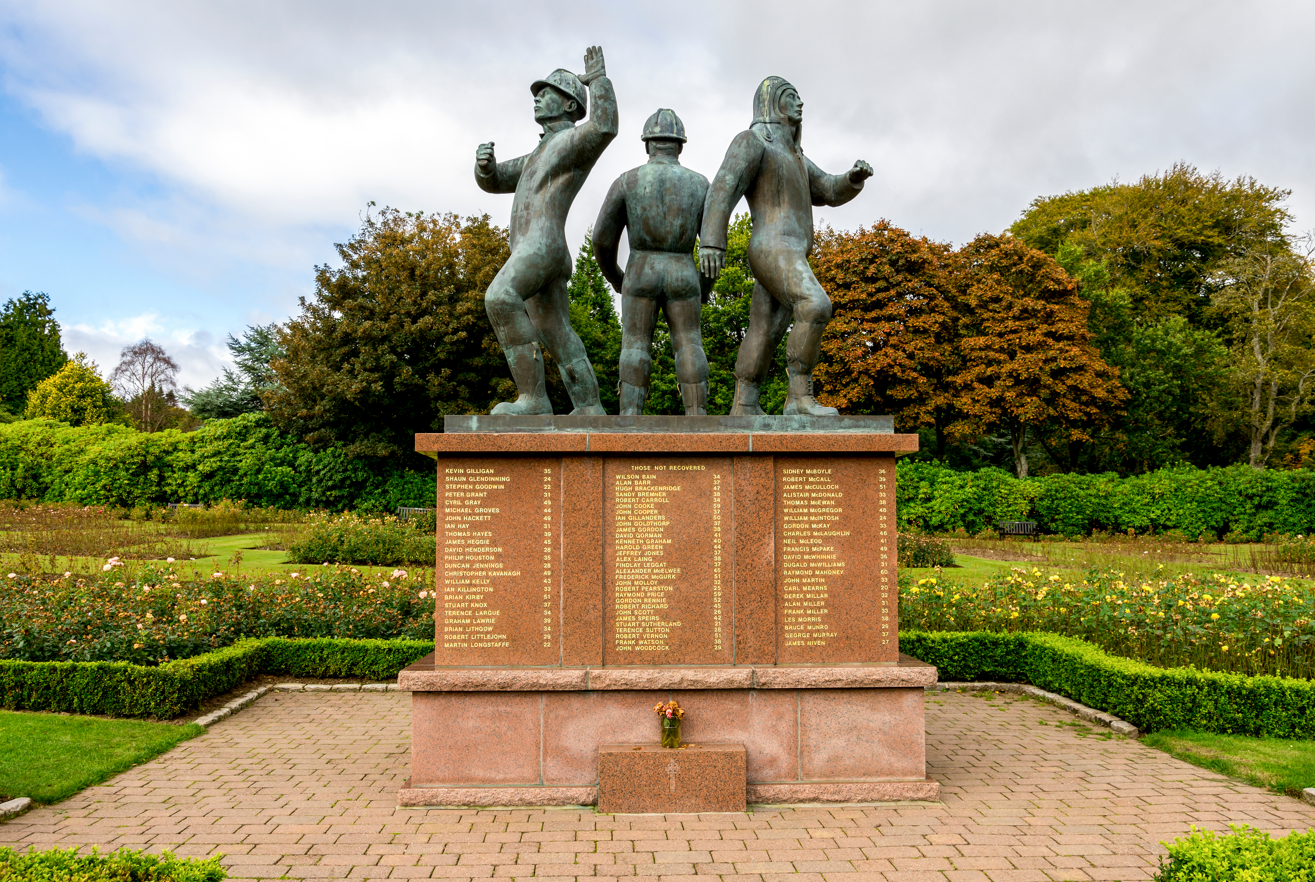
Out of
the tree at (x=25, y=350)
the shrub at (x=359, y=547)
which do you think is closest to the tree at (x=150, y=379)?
the tree at (x=25, y=350)

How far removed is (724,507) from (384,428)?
78.9ft

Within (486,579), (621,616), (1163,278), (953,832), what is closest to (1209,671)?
(953,832)

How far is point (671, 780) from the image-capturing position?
5.75m

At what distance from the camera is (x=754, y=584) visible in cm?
620

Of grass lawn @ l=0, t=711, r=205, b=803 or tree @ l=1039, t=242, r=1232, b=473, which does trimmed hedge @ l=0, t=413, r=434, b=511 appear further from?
tree @ l=1039, t=242, r=1232, b=473

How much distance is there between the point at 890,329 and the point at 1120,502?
29.9ft

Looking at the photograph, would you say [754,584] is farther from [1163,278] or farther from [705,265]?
[1163,278]

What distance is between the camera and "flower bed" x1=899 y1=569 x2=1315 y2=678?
8.66 m

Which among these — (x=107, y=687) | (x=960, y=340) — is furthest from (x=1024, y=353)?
(x=107, y=687)

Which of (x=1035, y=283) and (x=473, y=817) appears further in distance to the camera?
→ (x=1035, y=283)

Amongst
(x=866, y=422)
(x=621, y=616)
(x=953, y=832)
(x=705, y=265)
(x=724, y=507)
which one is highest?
(x=705, y=265)

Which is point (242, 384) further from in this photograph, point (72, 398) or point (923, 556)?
point (923, 556)

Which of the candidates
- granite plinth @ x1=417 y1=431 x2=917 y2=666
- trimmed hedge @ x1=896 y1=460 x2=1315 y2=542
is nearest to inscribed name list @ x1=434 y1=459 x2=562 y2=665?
Answer: granite plinth @ x1=417 y1=431 x2=917 y2=666

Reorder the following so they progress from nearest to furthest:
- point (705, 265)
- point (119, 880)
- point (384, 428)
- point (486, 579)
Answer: point (119, 880) < point (486, 579) < point (705, 265) < point (384, 428)
